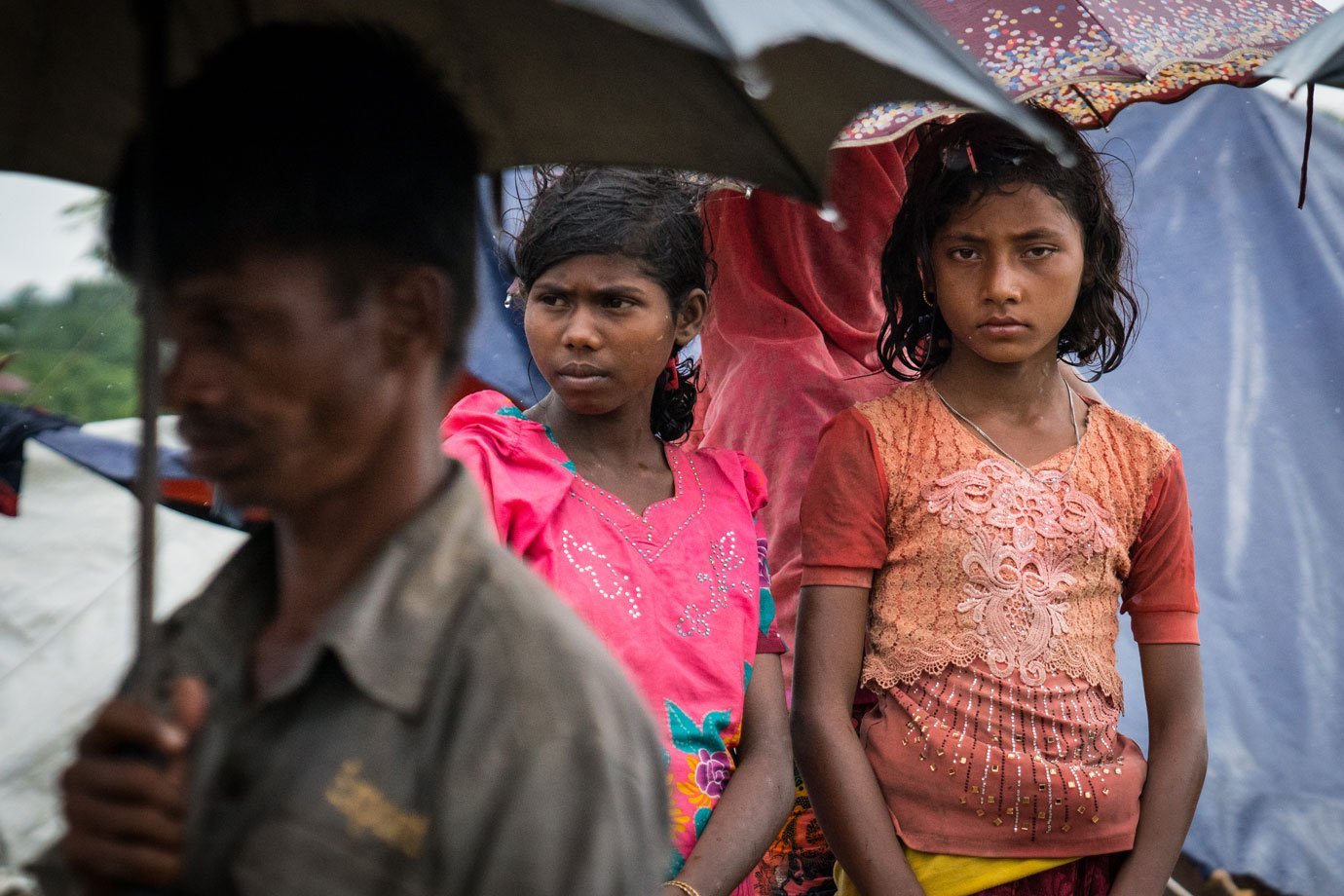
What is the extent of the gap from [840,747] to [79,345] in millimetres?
1417

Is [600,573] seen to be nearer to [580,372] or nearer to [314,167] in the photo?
[580,372]

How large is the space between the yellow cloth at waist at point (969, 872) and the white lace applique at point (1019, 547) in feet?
1.02

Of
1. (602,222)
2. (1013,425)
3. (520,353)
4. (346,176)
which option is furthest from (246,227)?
(520,353)

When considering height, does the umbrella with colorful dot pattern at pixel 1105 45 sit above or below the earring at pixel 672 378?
above

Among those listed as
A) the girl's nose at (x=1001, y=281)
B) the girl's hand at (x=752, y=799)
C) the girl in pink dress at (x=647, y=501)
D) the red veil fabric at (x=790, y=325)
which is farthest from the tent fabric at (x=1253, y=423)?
the girl's hand at (x=752, y=799)

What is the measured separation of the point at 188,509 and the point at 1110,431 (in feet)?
6.83

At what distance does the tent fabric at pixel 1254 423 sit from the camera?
410cm

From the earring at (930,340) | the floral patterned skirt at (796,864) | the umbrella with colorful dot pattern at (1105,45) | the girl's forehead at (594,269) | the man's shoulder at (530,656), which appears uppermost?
the umbrella with colorful dot pattern at (1105,45)

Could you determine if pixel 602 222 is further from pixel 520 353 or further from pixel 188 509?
pixel 520 353

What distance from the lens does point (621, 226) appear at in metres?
2.46

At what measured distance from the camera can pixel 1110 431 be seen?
261cm

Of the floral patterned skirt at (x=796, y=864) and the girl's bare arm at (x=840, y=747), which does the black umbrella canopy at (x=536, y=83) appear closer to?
the girl's bare arm at (x=840, y=747)

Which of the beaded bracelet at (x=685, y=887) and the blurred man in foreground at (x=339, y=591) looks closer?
the blurred man in foreground at (x=339, y=591)

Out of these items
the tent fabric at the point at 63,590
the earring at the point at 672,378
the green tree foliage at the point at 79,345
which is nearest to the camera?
the green tree foliage at the point at 79,345
